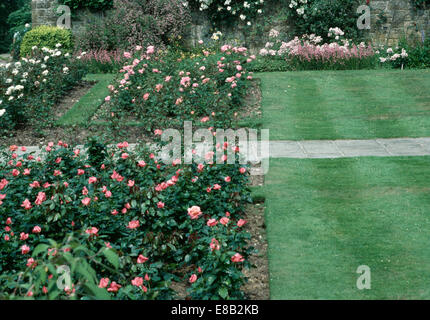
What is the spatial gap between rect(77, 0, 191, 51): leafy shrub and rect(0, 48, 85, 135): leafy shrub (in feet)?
7.35

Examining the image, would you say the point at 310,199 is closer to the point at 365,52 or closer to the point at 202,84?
the point at 202,84

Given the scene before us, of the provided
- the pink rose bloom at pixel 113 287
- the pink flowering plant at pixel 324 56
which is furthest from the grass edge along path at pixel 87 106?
the pink rose bloom at pixel 113 287

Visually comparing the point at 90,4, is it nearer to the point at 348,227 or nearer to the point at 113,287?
the point at 348,227

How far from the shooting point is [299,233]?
6.10m

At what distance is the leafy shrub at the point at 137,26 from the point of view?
15.3 meters

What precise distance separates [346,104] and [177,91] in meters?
2.99

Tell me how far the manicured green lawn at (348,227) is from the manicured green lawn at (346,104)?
1.45 meters

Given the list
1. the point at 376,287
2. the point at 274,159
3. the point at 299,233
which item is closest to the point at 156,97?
the point at 274,159

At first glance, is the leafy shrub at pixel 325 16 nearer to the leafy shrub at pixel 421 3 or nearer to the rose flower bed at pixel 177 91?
the leafy shrub at pixel 421 3

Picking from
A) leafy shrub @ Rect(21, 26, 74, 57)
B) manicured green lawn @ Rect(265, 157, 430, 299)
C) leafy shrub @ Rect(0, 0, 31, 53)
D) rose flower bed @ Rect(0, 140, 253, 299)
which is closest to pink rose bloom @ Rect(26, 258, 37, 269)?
rose flower bed @ Rect(0, 140, 253, 299)

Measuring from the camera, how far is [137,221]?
5133 mm

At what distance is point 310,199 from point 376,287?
2039 millimetres

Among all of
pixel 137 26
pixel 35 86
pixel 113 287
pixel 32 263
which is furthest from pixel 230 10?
pixel 32 263

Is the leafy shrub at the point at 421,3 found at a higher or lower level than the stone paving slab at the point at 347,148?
higher
